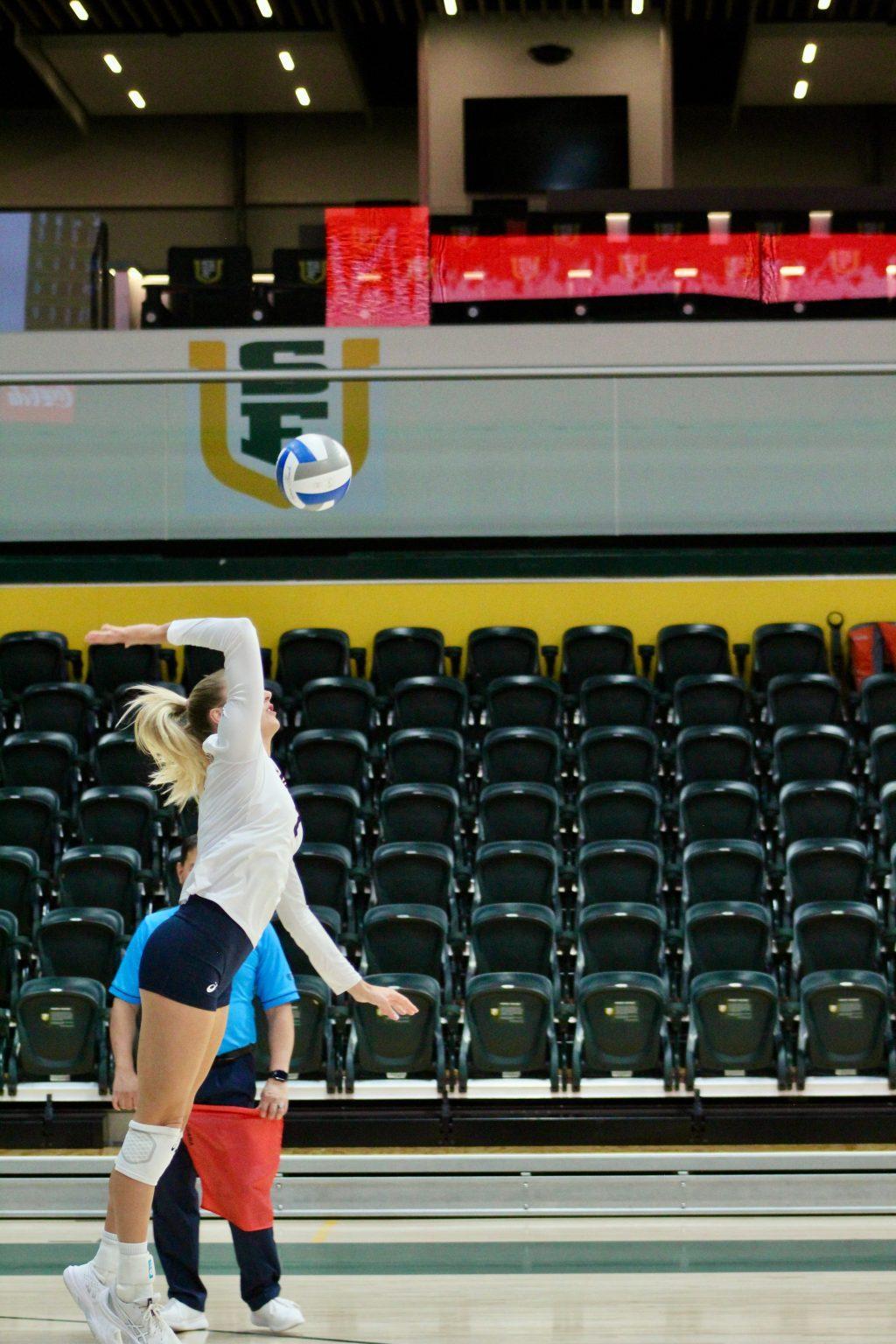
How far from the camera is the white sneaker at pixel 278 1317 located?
372cm

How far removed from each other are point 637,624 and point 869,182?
1015cm

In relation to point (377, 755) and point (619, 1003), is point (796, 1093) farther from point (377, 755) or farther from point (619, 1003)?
point (377, 755)

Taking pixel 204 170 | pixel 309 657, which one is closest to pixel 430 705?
pixel 309 657

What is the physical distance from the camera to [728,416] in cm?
1105

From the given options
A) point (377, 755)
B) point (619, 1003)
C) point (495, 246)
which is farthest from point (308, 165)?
point (619, 1003)

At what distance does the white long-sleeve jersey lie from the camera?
11.1ft

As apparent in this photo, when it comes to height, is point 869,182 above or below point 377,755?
above

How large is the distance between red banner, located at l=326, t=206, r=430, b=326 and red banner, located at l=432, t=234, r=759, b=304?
154 mm

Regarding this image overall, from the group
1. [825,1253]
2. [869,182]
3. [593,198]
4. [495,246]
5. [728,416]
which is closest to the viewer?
Result: [825,1253]

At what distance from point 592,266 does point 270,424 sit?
9.10 feet

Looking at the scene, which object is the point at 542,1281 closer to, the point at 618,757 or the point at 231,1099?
the point at 231,1099

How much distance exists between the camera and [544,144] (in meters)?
16.3

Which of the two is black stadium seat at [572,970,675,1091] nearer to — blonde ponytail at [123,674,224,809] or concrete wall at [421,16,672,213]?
blonde ponytail at [123,674,224,809]

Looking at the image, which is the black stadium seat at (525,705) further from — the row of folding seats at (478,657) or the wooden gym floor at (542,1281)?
the wooden gym floor at (542,1281)
